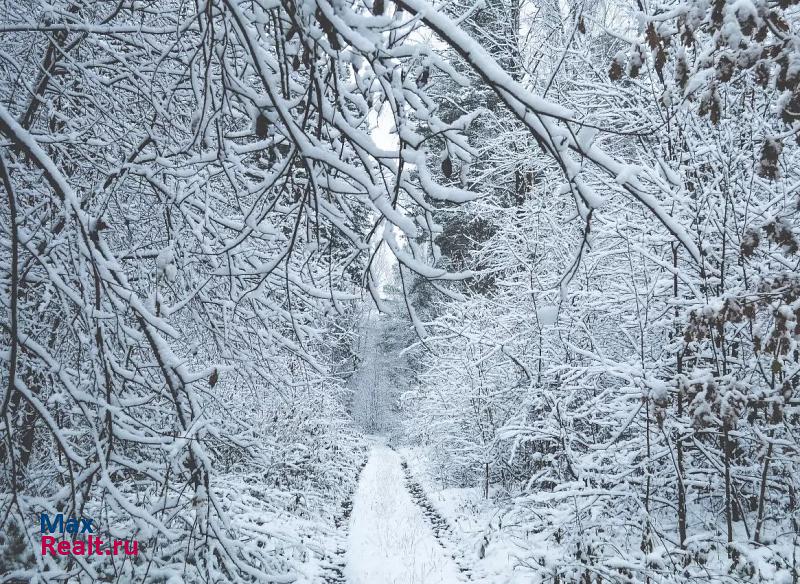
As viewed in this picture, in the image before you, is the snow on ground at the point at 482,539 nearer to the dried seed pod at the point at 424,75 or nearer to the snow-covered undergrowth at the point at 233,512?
the snow-covered undergrowth at the point at 233,512

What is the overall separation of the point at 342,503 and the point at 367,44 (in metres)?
11.8

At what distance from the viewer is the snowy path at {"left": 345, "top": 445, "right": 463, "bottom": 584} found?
6355mm

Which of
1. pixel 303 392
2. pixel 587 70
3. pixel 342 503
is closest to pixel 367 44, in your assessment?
pixel 587 70

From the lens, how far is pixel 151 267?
3830mm

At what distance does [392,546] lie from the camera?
25.1 feet

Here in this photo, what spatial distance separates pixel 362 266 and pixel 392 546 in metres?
5.08

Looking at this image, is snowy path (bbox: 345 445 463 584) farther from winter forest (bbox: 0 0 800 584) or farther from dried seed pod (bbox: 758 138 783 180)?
dried seed pod (bbox: 758 138 783 180)

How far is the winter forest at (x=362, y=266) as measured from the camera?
1.62 meters

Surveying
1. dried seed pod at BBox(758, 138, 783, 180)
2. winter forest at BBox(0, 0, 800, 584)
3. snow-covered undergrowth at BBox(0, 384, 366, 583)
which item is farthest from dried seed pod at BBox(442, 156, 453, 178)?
dried seed pod at BBox(758, 138, 783, 180)

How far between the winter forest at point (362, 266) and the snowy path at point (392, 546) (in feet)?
0.24

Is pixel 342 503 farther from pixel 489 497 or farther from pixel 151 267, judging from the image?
pixel 151 267

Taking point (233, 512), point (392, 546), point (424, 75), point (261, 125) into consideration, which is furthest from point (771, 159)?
point (392, 546)

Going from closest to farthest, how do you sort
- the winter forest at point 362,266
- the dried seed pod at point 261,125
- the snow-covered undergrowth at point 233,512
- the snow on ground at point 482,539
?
the dried seed pod at point 261,125, the winter forest at point 362,266, the snow-covered undergrowth at point 233,512, the snow on ground at point 482,539

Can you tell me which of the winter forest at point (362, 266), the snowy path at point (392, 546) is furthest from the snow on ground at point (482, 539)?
the snowy path at point (392, 546)
